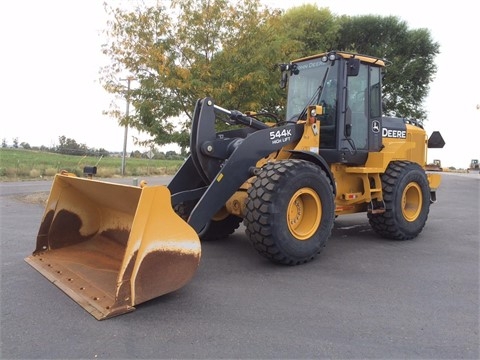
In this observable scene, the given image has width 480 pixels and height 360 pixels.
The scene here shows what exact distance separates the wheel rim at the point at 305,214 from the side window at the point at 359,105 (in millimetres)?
1688

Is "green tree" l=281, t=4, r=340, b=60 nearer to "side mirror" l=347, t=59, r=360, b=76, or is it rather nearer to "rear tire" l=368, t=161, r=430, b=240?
"rear tire" l=368, t=161, r=430, b=240

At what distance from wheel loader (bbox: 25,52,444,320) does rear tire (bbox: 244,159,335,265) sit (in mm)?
13

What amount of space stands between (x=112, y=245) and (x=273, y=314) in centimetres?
218

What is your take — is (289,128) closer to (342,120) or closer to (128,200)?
(342,120)

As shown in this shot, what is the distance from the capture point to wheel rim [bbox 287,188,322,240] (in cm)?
511

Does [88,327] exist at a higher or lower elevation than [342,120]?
lower

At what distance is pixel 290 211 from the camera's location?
5.09 meters

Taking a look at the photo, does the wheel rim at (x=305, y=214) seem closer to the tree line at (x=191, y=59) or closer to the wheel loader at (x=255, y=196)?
the wheel loader at (x=255, y=196)

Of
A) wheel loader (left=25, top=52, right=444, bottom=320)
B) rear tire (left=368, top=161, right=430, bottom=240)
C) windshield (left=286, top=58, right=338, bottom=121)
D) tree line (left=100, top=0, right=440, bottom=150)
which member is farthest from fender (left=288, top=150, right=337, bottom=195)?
tree line (left=100, top=0, right=440, bottom=150)

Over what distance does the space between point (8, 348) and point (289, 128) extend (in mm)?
3911

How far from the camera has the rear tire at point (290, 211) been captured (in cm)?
464

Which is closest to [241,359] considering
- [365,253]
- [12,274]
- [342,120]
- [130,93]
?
[12,274]

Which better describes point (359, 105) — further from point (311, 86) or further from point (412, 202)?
point (412, 202)

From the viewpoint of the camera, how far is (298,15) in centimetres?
2266
